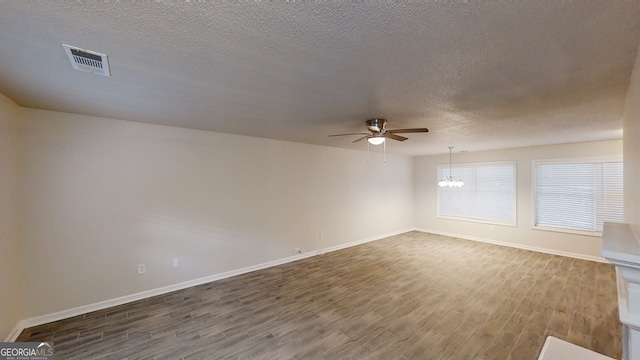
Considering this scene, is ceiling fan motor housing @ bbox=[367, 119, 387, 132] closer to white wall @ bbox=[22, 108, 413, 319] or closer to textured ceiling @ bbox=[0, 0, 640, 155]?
textured ceiling @ bbox=[0, 0, 640, 155]

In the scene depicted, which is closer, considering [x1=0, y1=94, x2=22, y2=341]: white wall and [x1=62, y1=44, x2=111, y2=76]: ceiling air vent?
[x1=62, y1=44, x2=111, y2=76]: ceiling air vent

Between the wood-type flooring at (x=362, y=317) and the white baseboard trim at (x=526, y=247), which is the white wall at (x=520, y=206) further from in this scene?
the wood-type flooring at (x=362, y=317)

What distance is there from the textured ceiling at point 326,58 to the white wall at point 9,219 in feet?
0.98

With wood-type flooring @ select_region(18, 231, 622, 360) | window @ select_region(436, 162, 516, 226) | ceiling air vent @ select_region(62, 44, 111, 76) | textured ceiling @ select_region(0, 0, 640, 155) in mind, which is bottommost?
wood-type flooring @ select_region(18, 231, 622, 360)

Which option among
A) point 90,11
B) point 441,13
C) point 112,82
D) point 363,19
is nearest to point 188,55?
point 90,11

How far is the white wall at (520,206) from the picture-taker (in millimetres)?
4996

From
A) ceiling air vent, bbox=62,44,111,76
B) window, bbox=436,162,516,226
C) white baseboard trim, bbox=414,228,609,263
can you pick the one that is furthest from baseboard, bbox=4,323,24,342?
window, bbox=436,162,516,226

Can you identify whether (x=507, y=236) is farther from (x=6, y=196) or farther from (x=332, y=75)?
(x=6, y=196)

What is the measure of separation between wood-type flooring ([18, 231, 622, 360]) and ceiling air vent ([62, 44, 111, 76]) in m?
2.57

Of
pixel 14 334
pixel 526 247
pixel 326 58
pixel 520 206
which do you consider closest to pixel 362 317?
pixel 326 58

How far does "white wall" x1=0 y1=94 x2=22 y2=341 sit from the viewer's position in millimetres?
2375

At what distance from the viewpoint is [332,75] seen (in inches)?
78.1

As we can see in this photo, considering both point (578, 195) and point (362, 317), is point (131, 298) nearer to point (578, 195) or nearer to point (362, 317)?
point (362, 317)

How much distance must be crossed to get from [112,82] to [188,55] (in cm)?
102
